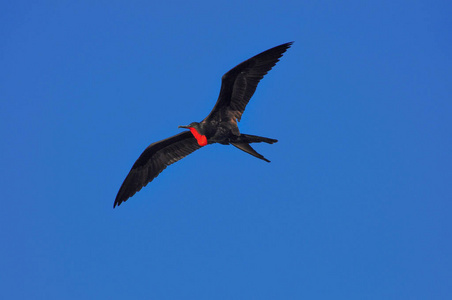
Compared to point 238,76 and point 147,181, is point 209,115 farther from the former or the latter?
point 147,181

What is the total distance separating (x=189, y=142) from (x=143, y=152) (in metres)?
1.04

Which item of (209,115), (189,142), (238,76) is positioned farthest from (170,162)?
(238,76)

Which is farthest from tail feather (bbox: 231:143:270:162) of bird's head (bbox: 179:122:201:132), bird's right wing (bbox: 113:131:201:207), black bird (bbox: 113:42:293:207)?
bird's right wing (bbox: 113:131:201:207)

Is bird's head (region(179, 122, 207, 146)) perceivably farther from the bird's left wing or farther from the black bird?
the bird's left wing

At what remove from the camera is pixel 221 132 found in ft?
34.9

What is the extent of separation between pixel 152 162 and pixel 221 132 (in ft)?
7.68

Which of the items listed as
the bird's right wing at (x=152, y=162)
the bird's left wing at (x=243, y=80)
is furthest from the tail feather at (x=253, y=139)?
the bird's right wing at (x=152, y=162)

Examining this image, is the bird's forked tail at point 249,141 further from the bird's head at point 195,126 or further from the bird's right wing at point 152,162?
the bird's right wing at point 152,162

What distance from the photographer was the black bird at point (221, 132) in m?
9.98

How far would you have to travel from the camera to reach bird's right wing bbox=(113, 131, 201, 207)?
39.6 feet

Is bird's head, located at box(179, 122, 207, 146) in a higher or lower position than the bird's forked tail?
higher

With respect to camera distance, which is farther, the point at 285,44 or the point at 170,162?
the point at 170,162

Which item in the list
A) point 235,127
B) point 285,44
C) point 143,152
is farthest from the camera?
point 143,152

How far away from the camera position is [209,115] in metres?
10.6
